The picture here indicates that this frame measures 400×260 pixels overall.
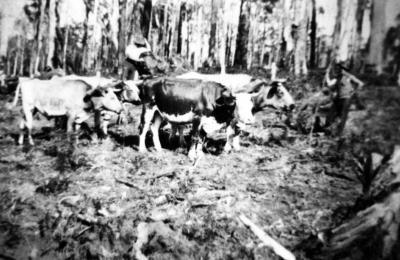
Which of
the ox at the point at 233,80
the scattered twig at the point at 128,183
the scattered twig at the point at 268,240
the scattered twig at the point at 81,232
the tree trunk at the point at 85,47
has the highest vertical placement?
the tree trunk at the point at 85,47

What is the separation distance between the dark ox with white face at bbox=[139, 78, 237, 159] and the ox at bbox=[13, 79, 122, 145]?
30.6 inches

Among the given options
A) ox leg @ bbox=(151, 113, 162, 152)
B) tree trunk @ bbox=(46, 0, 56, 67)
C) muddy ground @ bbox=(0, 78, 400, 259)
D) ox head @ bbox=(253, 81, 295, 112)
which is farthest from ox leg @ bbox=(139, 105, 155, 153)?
tree trunk @ bbox=(46, 0, 56, 67)

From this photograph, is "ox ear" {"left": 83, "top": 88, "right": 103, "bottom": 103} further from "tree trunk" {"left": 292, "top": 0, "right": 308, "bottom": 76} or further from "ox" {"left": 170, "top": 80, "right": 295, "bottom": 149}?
"tree trunk" {"left": 292, "top": 0, "right": 308, "bottom": 76}

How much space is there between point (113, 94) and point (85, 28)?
128 inches

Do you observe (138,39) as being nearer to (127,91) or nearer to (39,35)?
(127,91)

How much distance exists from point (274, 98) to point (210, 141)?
1213 millimetres

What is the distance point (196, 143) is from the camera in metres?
4.54

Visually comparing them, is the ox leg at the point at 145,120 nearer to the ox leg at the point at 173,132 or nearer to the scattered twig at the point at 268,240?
the ox leg at the point at 173,132

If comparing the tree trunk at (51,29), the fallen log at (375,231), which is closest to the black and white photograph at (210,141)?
the fallen log at (375,231)

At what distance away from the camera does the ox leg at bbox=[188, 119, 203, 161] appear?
4430mm

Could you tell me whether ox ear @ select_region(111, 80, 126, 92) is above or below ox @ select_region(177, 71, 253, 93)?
below

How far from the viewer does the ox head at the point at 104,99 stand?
527 cm

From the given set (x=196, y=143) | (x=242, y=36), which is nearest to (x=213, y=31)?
(x=242, y=36)

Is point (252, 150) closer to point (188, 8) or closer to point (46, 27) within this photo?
point (188, 8)
